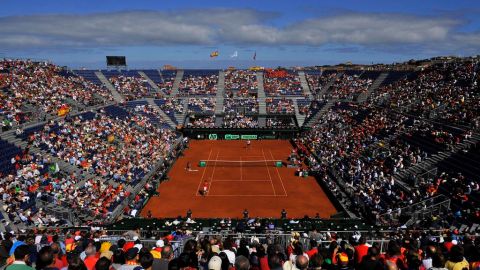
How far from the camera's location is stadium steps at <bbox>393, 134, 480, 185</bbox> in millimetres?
32156

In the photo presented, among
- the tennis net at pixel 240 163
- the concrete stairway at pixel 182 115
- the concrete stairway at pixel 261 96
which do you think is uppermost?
the concrete stairway at pixel 261 96

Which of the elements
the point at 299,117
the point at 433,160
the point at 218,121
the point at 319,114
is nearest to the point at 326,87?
the point at 319,114

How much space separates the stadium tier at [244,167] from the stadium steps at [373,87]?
312 mm

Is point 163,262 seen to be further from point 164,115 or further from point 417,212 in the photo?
point 164,115

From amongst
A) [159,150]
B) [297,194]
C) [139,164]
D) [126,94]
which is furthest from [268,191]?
[126,94]

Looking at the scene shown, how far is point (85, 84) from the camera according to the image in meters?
65.1

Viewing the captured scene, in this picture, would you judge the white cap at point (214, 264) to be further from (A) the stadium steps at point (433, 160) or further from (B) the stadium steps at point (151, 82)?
(B) the stadium steps at point (151, 82)

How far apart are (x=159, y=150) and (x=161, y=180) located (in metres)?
9.34

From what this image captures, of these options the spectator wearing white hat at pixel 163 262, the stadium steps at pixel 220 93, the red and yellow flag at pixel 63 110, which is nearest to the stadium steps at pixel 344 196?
the spectator wearing white hat at pixel 163 262

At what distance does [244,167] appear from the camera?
151 feet

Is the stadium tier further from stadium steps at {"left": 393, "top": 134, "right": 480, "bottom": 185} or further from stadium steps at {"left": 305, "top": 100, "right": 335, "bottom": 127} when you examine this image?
stadium steps at {"left": 305, "top": 100, "right": 335, "bottom": 127}

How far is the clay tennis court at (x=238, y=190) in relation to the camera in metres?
31.4

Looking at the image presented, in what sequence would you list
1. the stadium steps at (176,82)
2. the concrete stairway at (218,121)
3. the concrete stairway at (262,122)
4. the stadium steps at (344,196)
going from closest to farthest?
1. the stadium steps at (344,196)
2. the concrete stairway at (218,121)
3. the concrete stairway at (262,122)
4. the stadium steps at (176,82)

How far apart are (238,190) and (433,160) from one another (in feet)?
56.5
